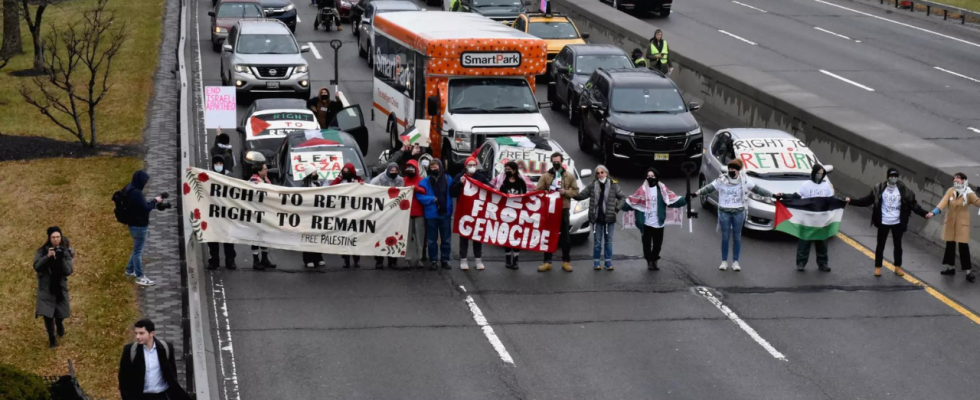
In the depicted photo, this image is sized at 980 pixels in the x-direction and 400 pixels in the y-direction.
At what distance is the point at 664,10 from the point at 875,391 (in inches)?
1271

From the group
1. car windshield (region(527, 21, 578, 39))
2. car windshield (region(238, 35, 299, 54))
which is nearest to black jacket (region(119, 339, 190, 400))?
car windshield (region(238, 35, 299, 54))

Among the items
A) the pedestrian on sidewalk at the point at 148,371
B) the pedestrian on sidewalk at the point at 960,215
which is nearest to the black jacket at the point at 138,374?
the pedestrian on sidewalk at the point at 148,371

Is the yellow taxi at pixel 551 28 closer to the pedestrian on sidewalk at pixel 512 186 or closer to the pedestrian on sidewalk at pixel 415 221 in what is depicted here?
the pedestrian on sidewalk at pixel 512 186

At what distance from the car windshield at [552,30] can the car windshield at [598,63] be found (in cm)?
483

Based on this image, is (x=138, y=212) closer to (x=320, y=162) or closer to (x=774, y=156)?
(x=320, y=162)

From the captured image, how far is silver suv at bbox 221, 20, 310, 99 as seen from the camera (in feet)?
96.7

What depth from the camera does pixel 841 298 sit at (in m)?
16.4

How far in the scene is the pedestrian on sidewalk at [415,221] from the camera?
17.3 m

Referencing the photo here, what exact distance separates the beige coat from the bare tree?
55.2 ft

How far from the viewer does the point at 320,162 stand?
19328 millimetres

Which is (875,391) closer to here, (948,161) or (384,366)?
(384,366)

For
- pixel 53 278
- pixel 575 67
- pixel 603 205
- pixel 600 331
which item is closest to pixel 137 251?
pixel 53 278

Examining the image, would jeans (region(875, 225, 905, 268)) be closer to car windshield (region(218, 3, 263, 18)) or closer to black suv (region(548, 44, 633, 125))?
black suv (region(548, 44, 633, 125))

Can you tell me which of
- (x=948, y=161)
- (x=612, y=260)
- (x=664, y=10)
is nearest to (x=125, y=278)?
(x=612, y=260)
